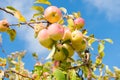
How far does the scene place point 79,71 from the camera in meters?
1.95

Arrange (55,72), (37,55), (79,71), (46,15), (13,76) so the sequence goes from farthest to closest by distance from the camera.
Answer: (37,55), (13,76), (79,71), (46,15), (55,72)

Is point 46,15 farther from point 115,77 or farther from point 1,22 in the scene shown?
point 115,77

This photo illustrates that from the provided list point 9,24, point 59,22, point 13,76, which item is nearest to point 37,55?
point 13,76

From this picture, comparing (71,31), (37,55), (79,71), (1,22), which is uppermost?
(37,55)

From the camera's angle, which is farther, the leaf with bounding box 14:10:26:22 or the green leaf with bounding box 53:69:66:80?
the leaf with bounding box 14:10:26:22

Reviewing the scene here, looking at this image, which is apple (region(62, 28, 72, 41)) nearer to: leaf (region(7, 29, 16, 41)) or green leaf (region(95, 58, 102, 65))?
leaf (region(7, 29, 16, 41))

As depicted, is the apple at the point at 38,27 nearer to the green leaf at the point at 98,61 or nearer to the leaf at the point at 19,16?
the leaf at the point at 19,16

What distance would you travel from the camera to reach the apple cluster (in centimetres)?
165

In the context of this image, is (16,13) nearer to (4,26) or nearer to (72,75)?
(4,26)

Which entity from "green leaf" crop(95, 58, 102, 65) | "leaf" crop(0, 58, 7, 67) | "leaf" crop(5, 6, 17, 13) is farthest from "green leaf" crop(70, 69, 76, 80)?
"leaf" crop(0, 58, 7, 67)

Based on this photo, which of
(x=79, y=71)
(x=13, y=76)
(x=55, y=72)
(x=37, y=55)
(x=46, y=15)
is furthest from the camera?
(x=37, y=55)

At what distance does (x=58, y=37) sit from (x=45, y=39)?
0.21 ft

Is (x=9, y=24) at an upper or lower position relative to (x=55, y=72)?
upper

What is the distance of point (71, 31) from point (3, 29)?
1.47 feet
